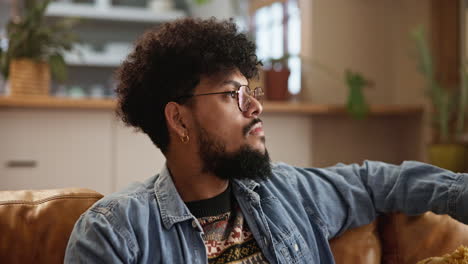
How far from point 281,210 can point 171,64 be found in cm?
49

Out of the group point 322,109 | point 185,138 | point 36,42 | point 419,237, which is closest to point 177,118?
point 185,138

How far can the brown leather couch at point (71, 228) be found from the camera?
110cm

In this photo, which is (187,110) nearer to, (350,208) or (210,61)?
(210,61)

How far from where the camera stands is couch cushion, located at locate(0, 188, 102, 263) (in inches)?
42.8

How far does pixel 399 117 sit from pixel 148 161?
5.79ft

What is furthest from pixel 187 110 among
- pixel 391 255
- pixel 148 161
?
pixel 148 161

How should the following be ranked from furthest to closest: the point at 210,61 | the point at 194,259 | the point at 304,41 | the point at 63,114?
the point at 304,41, the point at 63,114, the point at 210,61, the point at 194,259

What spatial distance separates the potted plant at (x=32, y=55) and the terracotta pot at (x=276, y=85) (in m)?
1.17

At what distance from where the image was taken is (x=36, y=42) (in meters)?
2.38

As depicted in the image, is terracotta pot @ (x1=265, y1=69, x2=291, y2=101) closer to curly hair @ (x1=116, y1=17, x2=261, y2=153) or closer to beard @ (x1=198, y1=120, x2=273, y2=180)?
curly hair @ (x1=116, y1=17, x2=261, y2=153)

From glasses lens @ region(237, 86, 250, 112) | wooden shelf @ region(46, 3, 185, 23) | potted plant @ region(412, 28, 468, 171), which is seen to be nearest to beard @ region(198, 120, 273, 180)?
glasses lens @ region(237, 86, 250, 112)

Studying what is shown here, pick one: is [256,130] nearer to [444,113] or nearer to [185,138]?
[185,138]

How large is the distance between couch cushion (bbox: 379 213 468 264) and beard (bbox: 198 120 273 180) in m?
0.41

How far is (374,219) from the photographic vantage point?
1.30m
